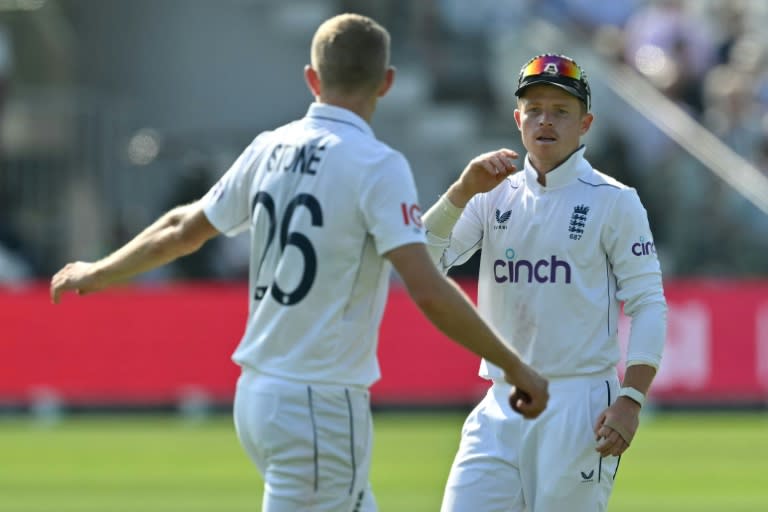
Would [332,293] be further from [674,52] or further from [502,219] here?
[674,52]

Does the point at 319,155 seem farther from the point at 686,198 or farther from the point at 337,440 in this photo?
the point at 686,198

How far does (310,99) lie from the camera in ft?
81.8

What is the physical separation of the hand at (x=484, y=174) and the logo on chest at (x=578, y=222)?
304mm

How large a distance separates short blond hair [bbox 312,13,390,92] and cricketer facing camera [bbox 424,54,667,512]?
996 millimetres

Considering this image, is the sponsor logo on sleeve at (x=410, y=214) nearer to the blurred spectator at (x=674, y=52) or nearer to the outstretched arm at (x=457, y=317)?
the outstretched arm at (x=457, y=317)

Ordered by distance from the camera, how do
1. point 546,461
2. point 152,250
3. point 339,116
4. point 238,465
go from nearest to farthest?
point 339,116, point 152,250, point 546,461, point 238,465

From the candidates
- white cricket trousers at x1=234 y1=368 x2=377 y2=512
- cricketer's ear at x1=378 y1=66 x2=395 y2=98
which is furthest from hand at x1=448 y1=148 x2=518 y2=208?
white cricket trousers at x1=234 y1=368 x2=377 y2=512

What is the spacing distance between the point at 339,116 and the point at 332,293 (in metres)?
0.64

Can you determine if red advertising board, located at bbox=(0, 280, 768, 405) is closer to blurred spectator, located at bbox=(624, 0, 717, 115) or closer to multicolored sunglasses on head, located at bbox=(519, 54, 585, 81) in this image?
blurred spectator, located at bbox=(624, 0, 717, 115)

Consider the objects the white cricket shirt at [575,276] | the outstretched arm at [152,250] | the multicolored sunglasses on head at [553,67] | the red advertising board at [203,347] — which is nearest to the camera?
the outstretched arm at [152,250]

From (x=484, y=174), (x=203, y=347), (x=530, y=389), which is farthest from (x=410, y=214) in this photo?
(x=203, y=347)

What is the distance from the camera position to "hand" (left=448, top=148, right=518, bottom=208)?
6871mm

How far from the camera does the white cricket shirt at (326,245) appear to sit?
595cm

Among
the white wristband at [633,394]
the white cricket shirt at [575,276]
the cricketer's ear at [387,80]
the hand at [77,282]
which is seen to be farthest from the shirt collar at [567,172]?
the hand at [77,282]
